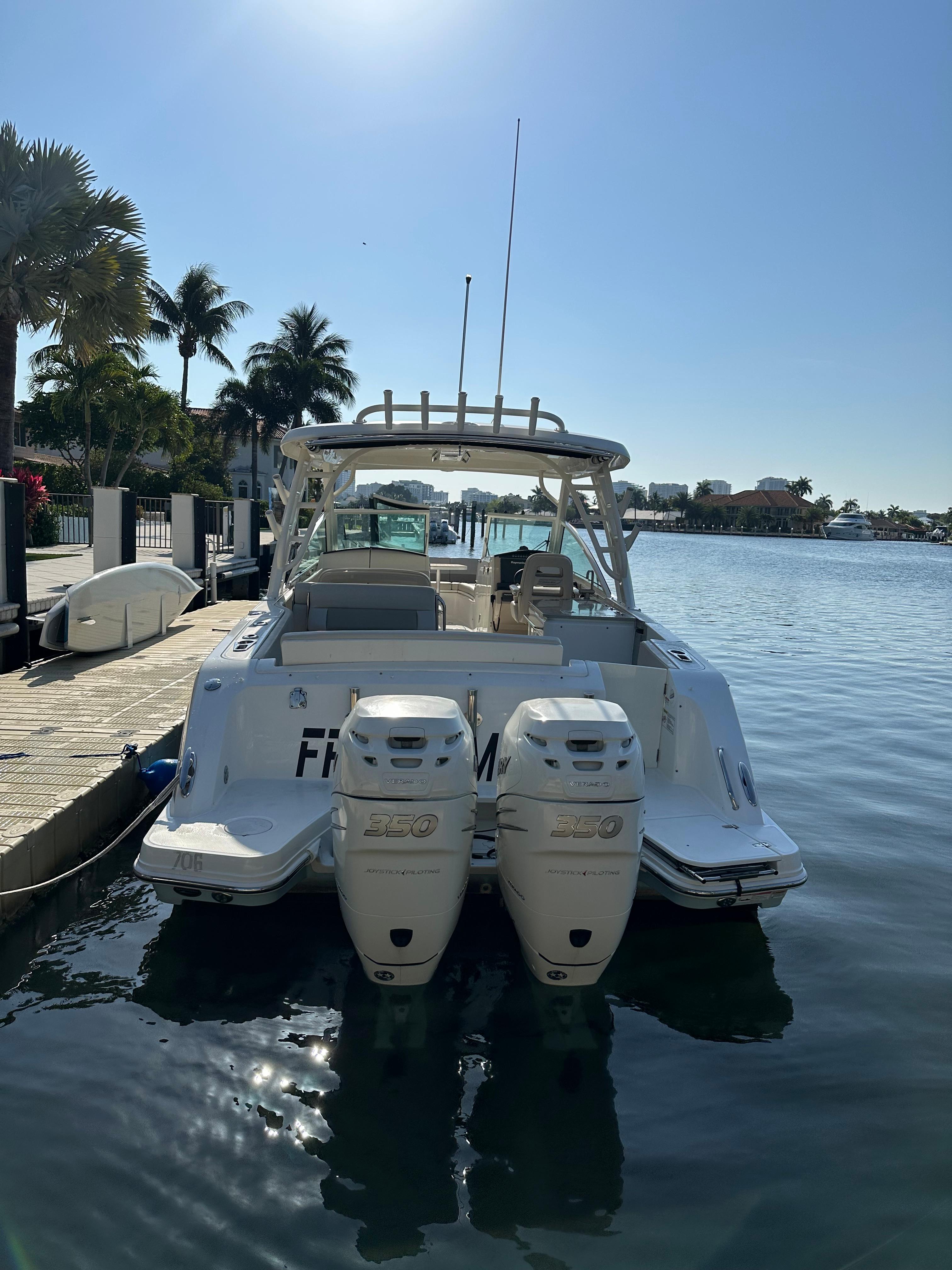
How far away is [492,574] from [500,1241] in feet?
19.4

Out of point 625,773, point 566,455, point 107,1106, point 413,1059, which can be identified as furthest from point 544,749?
point 566,455

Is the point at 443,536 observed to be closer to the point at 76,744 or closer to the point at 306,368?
the point at 306,368

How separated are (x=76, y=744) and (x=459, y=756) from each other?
4.13 m

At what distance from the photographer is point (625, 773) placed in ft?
9.60

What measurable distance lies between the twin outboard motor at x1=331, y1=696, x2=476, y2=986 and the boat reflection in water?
0.52 m

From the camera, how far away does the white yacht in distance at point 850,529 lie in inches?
5182

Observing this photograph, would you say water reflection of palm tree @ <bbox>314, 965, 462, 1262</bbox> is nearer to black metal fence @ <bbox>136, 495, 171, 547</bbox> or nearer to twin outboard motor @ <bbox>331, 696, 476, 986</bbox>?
twin outboard motor @ <bbox>331, 696, 476, 986</bbox>

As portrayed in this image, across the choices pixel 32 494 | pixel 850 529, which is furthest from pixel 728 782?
pixel 850 529

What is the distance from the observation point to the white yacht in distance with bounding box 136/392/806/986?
→ 9.53 feet

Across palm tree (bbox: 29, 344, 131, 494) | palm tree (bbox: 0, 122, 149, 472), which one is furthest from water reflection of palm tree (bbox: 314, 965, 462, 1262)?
palm tree (bbox: 29, 344, 131, 494)

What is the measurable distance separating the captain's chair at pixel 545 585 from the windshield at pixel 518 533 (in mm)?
2383

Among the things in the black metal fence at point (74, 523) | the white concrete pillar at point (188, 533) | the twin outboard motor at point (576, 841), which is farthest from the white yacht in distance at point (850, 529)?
the twin outboard motor at point (576, 841)

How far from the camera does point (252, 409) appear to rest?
44.3 meters

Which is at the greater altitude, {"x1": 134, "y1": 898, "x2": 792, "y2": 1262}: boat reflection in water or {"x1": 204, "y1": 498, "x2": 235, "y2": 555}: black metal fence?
{"x1": 204, "y1": 498, "x2": 235, "y2": 555}: black metal fence
